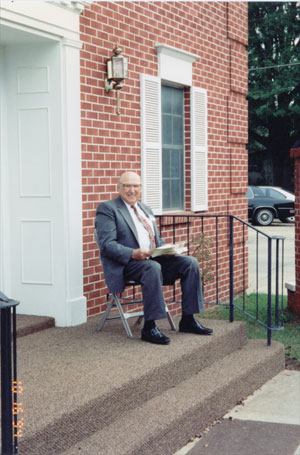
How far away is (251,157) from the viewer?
103 ft

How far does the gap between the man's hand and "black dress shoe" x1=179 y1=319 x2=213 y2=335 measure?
69 cm

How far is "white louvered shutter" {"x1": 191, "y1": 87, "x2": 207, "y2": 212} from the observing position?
7.73 m

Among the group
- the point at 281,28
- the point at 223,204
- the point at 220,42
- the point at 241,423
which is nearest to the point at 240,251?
the point at 223,204

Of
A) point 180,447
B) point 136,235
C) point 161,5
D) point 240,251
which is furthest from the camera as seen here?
point 240,251

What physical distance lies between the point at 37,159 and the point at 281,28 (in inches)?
1026

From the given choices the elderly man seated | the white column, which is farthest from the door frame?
the elderly man seated

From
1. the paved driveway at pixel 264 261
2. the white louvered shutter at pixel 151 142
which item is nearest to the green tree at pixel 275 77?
the paved driveway at pixel 264 261

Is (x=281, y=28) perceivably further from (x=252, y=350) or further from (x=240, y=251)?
(x=252, y=350)

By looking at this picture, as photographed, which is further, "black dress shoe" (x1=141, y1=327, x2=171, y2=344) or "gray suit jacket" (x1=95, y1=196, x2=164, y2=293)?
"gray suit jacket" (x1=95, y1=196, x2=164, y2=293)

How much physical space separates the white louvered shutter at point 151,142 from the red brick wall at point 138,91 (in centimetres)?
9

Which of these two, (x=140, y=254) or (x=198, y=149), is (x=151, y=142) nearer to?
(x=198, y=149)

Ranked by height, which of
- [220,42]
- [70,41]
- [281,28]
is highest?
[281,28]
